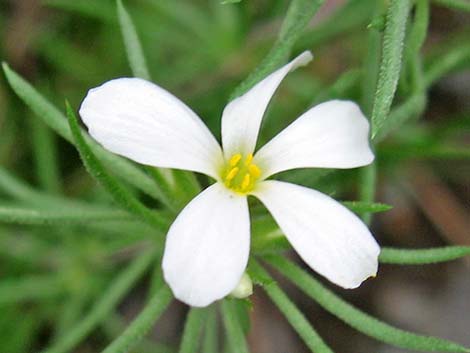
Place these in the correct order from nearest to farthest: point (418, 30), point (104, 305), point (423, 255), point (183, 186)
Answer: point (183, 186) → point (423, 255) → point (418, 30) → point (104, 305)

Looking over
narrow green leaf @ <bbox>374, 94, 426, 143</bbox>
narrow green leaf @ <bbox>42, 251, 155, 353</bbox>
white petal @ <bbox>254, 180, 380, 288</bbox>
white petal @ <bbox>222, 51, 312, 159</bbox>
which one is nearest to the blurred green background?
narrow green leaf @ <bbox>42, 251, 155, 353</bbox>

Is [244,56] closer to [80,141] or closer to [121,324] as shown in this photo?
[121,324]

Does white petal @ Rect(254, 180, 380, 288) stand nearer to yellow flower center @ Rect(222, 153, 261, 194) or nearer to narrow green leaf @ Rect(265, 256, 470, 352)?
yellow flower center @ Rect(222, 153, 261, 194)

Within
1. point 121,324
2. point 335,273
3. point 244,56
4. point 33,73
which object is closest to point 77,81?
point 33,73

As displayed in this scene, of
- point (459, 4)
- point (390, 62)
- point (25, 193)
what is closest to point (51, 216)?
point (25, 193)

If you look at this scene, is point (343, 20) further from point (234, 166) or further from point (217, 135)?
point (234, 166)
